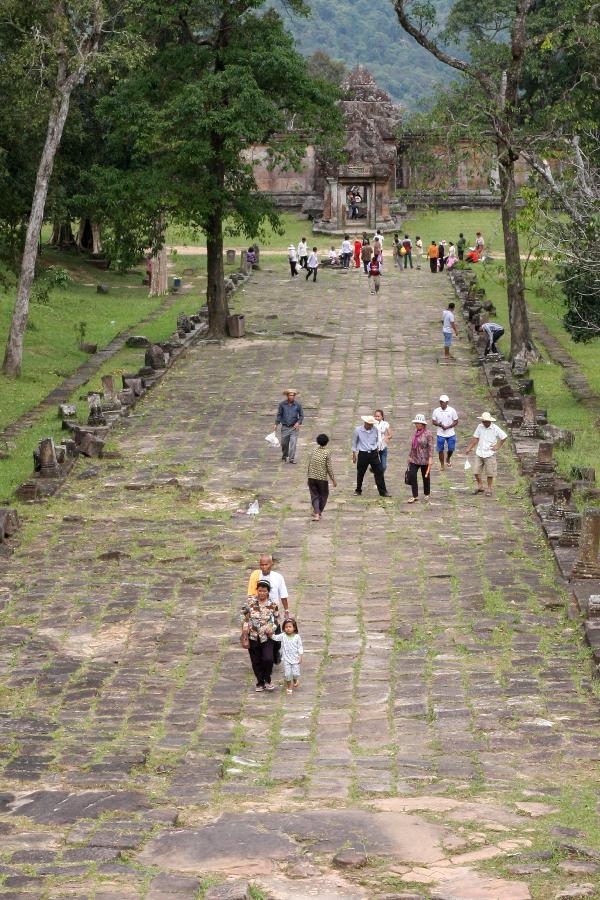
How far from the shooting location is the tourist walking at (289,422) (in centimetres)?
2384

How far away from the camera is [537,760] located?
13.5 metres

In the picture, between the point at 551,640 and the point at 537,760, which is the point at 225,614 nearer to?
the point at 551,640

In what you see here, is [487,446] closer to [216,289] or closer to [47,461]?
[47,461]

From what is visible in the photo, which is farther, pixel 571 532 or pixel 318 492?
pixel 318 492

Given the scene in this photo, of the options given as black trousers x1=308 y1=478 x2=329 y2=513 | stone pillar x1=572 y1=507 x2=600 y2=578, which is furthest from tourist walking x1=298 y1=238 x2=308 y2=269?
stone pillar x1=572 y1=507 x2=600 y2=578

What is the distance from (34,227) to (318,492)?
14020 millimetres

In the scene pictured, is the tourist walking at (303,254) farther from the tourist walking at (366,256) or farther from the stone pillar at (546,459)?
the stone pillar at (546,459)

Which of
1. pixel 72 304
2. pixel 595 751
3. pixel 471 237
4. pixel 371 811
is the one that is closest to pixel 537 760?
pixel 595 751

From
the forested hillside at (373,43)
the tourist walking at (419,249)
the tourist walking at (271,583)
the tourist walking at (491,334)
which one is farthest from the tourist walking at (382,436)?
the forested hillside at (373,43)

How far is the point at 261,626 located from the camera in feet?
49.5

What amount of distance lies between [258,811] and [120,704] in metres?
3.30

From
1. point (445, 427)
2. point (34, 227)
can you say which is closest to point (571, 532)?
Result: point (445, 427)

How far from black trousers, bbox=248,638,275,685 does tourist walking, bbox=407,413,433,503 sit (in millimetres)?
6553

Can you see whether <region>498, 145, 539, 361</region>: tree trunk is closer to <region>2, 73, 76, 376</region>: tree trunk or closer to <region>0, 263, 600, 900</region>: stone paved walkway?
<region>0, 263, 600, 900</region>: stone paved walkway
